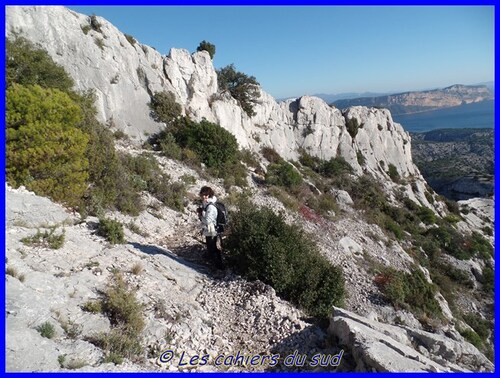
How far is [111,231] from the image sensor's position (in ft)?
29.2

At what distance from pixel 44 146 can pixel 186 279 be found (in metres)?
5.18

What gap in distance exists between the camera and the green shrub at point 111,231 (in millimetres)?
8852

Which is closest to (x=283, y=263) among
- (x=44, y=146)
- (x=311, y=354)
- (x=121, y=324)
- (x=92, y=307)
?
(x=311, y=354)

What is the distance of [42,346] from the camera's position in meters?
5.24

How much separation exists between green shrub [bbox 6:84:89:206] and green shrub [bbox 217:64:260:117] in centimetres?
2212

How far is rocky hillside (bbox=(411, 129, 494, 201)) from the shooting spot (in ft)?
224

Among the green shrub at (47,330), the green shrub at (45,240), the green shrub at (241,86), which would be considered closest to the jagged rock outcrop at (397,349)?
the green shrub at (47,330)

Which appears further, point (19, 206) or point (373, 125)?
point (373, 125)

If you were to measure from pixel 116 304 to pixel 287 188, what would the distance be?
51.1ft

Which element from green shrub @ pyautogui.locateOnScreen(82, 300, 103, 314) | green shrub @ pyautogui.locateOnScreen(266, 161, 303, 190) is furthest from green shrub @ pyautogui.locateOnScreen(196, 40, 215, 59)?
green shrub @ pyautogui.locateOnScreen(82, 300, 103, 314)

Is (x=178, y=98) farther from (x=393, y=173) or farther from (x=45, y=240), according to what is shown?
(x=393, y=173)

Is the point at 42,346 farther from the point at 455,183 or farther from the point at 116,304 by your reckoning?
the point at 455,183

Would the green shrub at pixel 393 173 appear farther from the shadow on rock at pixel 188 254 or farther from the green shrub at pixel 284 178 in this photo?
the shadow on rock at pixel 188 254

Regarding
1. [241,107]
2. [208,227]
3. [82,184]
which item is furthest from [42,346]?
[241,107]
